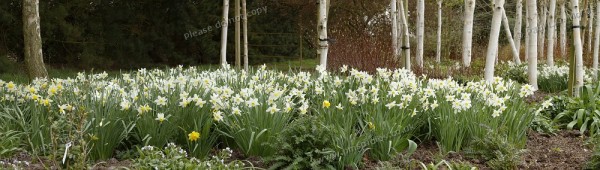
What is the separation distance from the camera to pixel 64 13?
14.9 meters

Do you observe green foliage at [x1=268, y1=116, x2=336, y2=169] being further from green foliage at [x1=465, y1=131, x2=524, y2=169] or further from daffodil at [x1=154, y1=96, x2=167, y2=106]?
green foliage at [x1=465, y1=131, x2=524, y2=169]

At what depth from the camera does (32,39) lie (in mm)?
8195

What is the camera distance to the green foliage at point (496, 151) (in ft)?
13.1

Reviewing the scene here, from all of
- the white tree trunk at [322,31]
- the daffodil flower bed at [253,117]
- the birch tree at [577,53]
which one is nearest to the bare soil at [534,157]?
the daffodil flower bed at [253,117]

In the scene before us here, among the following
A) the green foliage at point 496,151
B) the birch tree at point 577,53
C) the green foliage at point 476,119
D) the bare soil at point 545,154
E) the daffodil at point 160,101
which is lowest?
the bare soil at point 545,154

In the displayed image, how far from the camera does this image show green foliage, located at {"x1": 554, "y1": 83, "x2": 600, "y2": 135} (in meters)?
5.84

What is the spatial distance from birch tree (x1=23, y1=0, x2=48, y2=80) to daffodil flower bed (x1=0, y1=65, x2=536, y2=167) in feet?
10.6

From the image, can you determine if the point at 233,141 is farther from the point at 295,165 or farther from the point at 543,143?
the point at 543,143

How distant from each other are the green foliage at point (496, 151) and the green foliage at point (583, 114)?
175cm

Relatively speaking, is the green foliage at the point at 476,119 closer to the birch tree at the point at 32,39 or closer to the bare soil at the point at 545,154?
the bare soil at the point at 545,154

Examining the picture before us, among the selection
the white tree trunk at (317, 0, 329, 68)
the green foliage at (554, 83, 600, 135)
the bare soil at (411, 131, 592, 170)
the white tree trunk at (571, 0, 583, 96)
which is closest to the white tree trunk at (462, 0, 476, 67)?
the white tree trunk at (571, 0, 583, 96)

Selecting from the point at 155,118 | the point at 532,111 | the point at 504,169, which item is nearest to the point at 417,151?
the point at 504,169

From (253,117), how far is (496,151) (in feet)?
5.53

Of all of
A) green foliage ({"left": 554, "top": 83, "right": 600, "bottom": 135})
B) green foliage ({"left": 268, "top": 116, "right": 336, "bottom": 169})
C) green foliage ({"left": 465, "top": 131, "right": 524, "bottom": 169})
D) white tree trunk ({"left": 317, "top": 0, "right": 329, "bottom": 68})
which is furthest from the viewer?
white tree trunk ({"left": 317, "top": 0, "right": 329, "bottom": 68})
